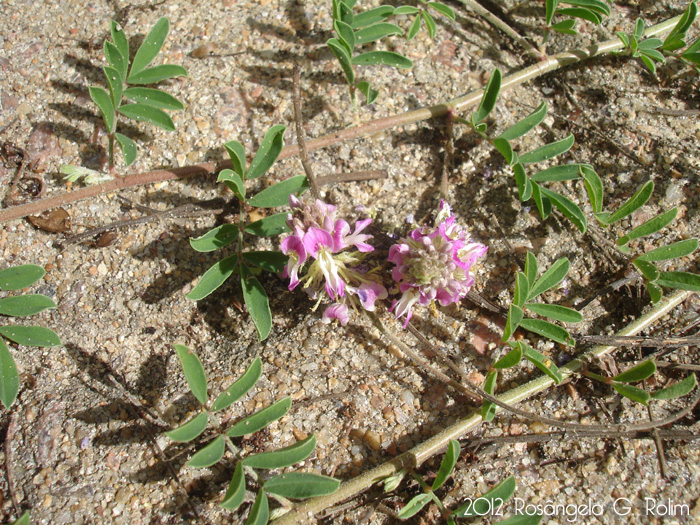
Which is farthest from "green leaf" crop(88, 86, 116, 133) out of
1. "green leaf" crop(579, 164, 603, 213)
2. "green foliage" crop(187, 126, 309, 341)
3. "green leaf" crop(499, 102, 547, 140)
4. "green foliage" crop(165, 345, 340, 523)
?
"green leaf" crop(579, 164, 603, 213)

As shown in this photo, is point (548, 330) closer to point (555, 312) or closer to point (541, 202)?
point (555, 312)

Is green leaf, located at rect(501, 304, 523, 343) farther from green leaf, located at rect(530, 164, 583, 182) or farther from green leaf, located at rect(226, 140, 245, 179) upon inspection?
green leaf, located at rect(226, 140, 245, 179)

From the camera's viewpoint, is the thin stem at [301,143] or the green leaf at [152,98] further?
the green leaf at [152,98]

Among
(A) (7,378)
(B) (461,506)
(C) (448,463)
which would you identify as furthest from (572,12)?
(A) (7,378)

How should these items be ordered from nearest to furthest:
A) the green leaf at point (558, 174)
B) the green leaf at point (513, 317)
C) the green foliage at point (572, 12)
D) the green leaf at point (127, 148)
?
the green leaf at point (513, 317) → the green leaf at point (127, 148) → the green leaf at point (558, 174) → the green foliage at point (572, 12)

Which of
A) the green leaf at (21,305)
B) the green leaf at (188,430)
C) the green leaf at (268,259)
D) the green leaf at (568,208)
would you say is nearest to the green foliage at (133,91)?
the green leaf at (21,305)

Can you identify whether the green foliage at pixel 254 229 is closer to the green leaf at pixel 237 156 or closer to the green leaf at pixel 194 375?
the green leaf at pixel 237 156
